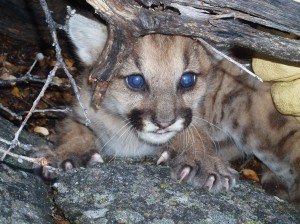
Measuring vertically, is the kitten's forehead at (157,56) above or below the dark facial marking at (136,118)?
above

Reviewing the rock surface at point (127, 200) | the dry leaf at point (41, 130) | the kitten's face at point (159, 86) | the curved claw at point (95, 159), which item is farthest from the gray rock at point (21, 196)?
the kitten's face at point (159, 86)

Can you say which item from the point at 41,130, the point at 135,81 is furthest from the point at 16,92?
the point at 135,81

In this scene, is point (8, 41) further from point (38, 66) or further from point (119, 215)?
point (119, 215)

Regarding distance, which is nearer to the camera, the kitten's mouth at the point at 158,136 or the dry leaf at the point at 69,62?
the kitten's mouth at the point at 158,136

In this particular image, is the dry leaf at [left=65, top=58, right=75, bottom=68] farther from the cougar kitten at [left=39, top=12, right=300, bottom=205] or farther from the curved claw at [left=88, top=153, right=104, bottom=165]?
the curved claw at [left=88, top=153, right=104, bottom=165]

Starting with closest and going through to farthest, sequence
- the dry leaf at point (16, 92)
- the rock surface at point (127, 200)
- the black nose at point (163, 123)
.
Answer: the rock surface at point (127, 200)
the black nose at point (163, 123)
the dry leaf at point (16, 92)

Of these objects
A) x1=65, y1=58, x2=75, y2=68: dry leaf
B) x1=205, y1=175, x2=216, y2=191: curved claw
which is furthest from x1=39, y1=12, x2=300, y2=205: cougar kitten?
x1=65, y1=58, x2=75, y2=68: dry leaf

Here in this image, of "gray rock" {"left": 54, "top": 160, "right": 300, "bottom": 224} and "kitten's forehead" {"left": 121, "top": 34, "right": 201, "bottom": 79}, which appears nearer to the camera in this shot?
"gray rock" {"left": 54, "top": 160, "right": 300, "bottom": 224}

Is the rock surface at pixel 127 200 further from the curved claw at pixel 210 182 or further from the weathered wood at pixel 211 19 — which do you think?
the weathered wood at pixel 211 19
